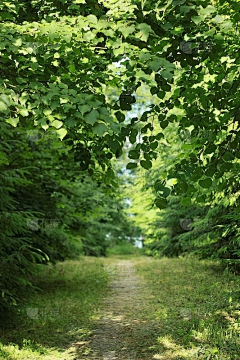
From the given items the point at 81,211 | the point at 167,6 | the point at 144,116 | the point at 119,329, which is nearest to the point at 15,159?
the point at 81,211

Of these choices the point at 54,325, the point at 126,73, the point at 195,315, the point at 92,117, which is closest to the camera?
the point at 92,117

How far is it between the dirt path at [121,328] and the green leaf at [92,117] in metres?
3.93

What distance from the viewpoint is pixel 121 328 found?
22.9ft

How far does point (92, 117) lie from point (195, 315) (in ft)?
17.6

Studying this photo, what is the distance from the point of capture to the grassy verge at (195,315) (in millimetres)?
5523

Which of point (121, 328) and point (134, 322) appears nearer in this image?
point (121, 328)

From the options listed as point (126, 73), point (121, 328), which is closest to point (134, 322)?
point (121, 328)

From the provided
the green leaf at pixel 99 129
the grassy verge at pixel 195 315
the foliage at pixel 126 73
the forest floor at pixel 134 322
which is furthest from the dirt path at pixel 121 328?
the green leaf at pixel 99 129

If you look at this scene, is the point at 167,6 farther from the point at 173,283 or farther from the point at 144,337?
the point at 173,283

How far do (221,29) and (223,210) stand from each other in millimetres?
6675

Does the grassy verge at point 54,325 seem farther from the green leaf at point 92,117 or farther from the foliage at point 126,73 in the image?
the green leaf at point 92,117

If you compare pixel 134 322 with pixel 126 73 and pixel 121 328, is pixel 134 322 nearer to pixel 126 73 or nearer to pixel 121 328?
pixel 121 328

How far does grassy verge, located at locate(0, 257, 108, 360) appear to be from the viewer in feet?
19.1

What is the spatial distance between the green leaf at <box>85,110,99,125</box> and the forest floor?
3.88m
